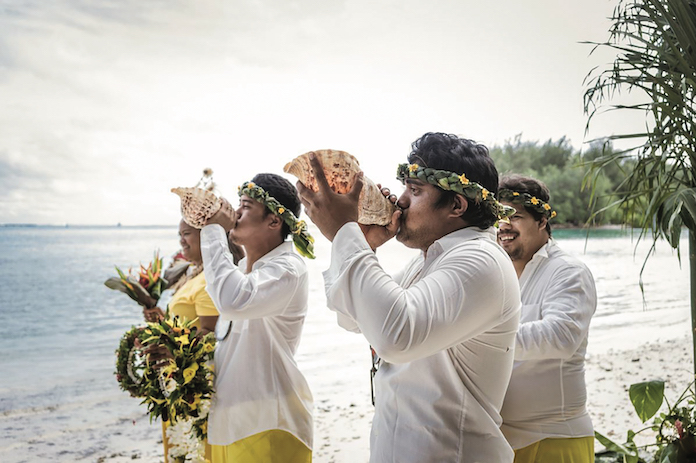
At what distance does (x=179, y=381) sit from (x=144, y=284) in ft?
2.22

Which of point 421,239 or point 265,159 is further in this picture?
point 265,159

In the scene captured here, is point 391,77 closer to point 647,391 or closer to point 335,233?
point 647,391

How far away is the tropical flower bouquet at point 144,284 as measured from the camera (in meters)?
2.53

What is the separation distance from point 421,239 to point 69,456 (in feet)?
19.5

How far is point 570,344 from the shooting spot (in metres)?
1.83

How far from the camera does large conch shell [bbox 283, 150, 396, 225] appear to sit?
1.26 m

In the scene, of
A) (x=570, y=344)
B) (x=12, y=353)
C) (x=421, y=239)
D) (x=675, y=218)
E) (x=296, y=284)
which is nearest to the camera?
(x=421, y=239)

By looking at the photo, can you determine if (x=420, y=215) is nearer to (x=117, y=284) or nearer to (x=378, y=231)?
(x=378, y=231)

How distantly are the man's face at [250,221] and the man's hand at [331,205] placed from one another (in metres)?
1.07

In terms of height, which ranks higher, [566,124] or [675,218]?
[566,124]

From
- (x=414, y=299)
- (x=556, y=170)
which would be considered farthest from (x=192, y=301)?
(x=556, y=170)

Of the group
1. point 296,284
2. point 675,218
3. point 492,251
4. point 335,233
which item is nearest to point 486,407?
point 492,251

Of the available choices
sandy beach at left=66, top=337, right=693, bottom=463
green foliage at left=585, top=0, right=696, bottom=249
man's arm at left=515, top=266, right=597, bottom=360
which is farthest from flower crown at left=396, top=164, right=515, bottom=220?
sandy beach at left=66, top=337, right=693, bottom=463

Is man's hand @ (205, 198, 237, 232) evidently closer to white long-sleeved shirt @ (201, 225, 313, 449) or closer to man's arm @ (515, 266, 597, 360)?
white long-sleeved shirt @ (201, 225, 313, 449)
